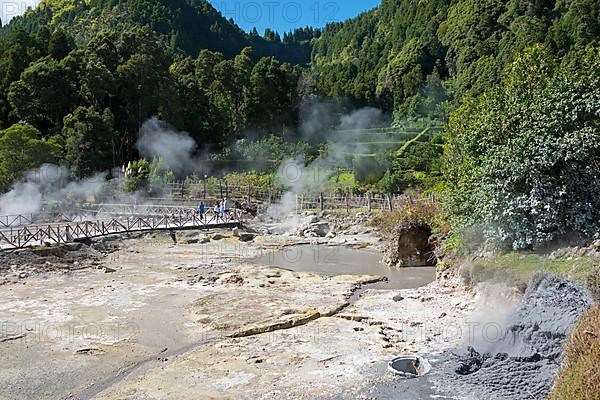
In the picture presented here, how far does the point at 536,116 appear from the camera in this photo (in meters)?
11.8

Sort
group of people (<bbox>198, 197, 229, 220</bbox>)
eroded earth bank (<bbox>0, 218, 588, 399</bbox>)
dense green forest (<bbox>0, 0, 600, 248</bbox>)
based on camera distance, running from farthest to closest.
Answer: group of people (<bbox>198, 197, 229, 220</bbox>) < dense green forest (<bbox>0, 0, 600, 248</bbox>) < eroded earth bank (<bbox>0, 218, 588, 399</bbox>)

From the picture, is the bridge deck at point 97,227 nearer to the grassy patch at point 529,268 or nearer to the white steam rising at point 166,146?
the white steam rising at point 166,146

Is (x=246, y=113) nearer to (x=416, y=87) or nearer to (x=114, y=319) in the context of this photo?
(x=416, y=87)

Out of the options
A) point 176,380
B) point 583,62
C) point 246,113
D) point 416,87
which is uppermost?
point 416,87

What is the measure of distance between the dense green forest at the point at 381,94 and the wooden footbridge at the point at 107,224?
5272 millimetres

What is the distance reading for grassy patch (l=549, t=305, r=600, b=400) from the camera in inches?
203

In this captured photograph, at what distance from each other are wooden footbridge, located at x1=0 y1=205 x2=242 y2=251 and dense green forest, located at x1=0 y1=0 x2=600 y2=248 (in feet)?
17.3

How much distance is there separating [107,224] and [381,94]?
49.3 meters

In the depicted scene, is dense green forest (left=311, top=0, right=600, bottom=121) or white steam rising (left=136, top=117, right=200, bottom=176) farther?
dense green forest (left=311, top=0, right=600, bottom=121)

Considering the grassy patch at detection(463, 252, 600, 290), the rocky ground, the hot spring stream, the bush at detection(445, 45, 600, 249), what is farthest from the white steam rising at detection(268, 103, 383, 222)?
the grassy patch at detection(463, 252, 600, 290)

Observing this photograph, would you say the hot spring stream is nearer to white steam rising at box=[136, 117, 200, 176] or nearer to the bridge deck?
the bridge deck

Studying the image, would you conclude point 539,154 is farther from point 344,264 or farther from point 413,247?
point 344,264

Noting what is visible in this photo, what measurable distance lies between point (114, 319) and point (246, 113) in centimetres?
3996

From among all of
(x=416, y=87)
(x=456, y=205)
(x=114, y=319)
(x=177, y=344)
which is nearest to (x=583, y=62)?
(x=456, y=205)
